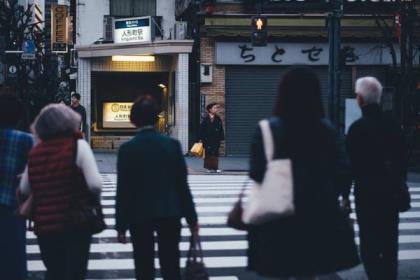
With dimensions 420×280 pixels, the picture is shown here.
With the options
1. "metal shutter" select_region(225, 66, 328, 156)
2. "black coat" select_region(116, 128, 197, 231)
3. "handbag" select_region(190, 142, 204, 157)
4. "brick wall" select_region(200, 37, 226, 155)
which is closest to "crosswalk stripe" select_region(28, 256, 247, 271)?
"black coat" select_region(116, 128, 197, 231)

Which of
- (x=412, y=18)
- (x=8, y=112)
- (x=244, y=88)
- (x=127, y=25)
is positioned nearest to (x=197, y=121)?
(x=244, y=88)

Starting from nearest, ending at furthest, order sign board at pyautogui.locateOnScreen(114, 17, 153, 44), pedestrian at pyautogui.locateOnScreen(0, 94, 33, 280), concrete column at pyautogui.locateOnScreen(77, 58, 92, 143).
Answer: pedestrian at pyautogui.locateOnScreen(0, 94, 33, 280), sign board at pyautogui.locateOnScreen(114, 17, 153, 44), concrete column at pyautogui.locateOnScreen(77, 58, 92, 143)

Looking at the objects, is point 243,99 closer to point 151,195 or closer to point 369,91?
point 369,91

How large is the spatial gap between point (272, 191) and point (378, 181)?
1991 mm

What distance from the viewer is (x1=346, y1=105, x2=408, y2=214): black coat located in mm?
6410

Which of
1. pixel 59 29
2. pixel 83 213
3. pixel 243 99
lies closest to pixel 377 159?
pixel 83 213

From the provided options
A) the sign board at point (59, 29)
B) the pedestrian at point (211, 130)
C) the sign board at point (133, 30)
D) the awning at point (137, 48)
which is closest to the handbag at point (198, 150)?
the pedestrian at point (211, 130)

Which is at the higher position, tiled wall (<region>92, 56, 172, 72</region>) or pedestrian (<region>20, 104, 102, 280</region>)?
tiled wall (<region>92, 56, 172, 72</region>)

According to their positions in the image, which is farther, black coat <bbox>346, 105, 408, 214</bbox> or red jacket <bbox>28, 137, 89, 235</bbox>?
black coat <bbox>346, 105, 408, 214</bbox>

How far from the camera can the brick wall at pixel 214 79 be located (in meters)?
27.9

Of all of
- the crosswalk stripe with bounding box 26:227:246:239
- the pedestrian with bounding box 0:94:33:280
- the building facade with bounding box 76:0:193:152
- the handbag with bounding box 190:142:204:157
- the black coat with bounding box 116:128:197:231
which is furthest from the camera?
the building facade with bounding box 76:0:193:152

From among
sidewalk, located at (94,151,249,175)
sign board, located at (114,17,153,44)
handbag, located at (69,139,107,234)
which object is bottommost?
sidewalk, located at (94,151,249,175)

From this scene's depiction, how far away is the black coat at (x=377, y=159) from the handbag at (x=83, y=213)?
2.24 meters

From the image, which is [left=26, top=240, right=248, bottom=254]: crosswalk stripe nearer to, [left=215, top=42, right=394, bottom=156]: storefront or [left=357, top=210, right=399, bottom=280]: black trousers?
[left=357, top=210, right=399, bottom=280]: black trousers
